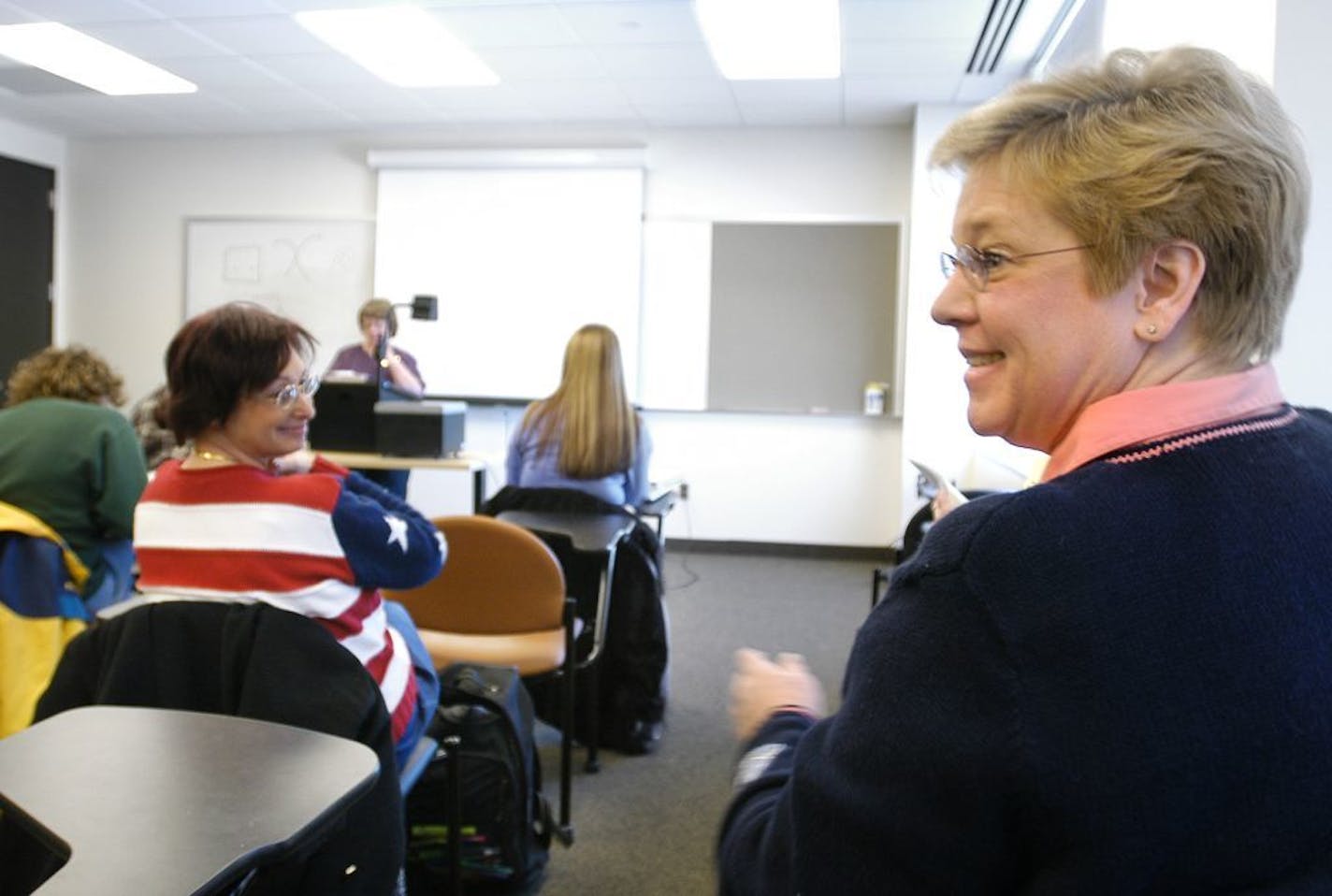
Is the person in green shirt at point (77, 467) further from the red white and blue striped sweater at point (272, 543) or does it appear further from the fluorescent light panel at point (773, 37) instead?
the fluorescent light panel at point (773, 37)

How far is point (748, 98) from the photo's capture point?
17.2ft

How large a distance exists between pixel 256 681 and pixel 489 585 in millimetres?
1069

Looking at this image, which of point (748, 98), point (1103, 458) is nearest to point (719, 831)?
point (1103, 458)

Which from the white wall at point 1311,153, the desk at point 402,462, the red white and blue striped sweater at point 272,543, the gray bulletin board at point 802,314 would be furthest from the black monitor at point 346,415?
the white wall at point 1311,153

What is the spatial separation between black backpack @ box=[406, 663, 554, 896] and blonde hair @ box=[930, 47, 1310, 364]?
65.6 inches

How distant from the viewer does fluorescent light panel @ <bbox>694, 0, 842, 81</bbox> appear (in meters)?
3.98

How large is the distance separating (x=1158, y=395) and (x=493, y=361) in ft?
18.5

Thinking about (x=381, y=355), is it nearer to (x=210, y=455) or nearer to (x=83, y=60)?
(x=83, y=60)

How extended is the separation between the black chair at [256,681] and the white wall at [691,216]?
4637mm

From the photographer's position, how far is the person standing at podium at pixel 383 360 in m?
4.77

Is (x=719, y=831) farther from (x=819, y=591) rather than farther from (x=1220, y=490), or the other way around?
(x=819, y=591)

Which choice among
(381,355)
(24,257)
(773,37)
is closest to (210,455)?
(381,355)

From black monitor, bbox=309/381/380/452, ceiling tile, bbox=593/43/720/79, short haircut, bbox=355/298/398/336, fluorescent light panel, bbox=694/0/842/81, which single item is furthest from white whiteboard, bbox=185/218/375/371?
fluorescent light panel, bbox=694/0/842/81

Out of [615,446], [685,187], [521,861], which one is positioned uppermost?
[685,187]
